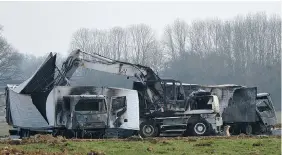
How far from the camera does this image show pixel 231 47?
296 ft

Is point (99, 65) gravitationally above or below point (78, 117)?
above

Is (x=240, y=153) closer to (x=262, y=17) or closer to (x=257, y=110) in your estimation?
(x=257, y=110)

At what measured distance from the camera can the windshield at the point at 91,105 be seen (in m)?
23.9

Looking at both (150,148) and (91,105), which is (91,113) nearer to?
(91,105)

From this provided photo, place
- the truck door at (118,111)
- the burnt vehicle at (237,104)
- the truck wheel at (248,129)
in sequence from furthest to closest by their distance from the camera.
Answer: the truck wheel at (248,129)
the burnt vehicle at (237,104)
the truck door at (118,111)

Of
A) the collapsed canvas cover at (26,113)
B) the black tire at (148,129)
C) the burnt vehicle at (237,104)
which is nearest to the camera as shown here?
the collapsed canvas cover at (26,113)

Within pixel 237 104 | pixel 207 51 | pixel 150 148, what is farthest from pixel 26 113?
pixel 207 51

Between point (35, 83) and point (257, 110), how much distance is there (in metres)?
12.8

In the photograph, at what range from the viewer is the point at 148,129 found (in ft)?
89.9

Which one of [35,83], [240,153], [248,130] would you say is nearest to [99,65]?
[35,83]

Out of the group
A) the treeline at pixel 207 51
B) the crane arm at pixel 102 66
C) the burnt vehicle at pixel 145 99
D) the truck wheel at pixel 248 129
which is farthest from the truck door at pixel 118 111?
the treeline at pixel 207 51

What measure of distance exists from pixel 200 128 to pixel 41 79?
8.44 metres

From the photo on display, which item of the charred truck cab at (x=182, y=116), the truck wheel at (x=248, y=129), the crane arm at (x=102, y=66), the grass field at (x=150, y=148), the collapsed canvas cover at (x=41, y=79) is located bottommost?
the grass field at (x=150, y=148)

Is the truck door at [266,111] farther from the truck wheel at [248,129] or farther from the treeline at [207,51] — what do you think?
the treeline at [207,51]
